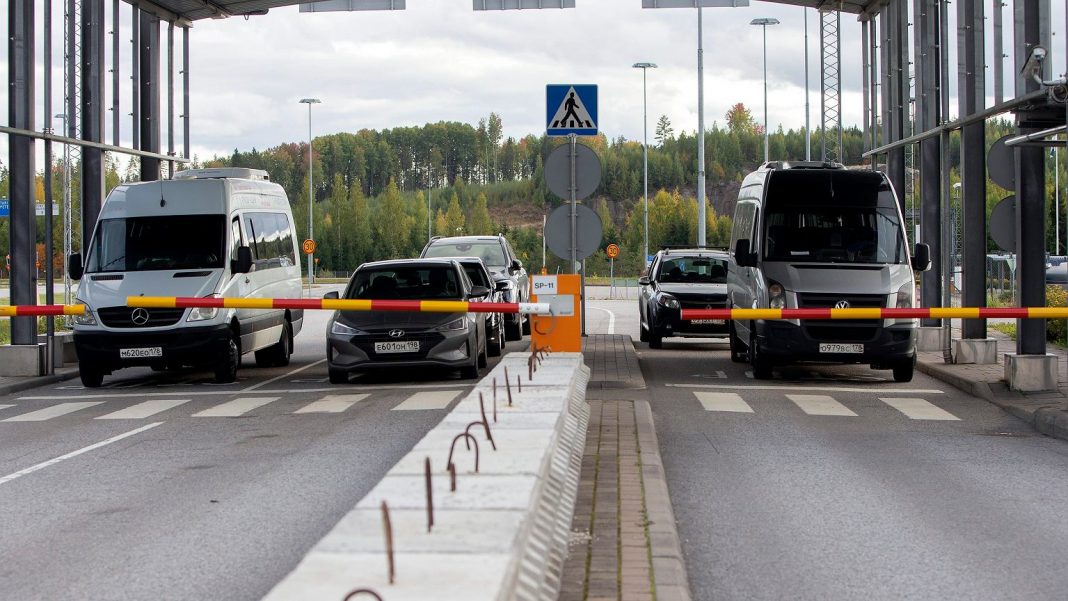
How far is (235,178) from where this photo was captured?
64.0 feet

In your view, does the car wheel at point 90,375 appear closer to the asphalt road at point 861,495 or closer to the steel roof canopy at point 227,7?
the asphalt road at point 861,495

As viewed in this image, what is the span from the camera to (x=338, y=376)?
17.3 meters

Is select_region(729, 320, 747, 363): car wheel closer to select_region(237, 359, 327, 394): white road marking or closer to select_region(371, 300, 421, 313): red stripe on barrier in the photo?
select_region(371, 300, 421, 313): red stripe on barrier

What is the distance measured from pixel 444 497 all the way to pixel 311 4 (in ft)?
67.3

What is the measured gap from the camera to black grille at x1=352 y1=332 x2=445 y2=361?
54.5 ft

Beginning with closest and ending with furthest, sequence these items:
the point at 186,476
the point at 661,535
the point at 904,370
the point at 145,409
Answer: the point at 661,535 → the point at 186,476 → the point at 145,409 → the point at 904,370

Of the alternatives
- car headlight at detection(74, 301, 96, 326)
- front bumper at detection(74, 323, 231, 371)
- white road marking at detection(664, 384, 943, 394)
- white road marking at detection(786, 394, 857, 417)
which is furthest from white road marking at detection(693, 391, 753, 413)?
car headlight at detection(74, 301, 96, 326)

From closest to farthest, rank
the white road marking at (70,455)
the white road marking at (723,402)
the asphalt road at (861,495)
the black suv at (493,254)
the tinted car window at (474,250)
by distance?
1. the asphalt road at (861,495)
2. the white road marking at (70,455)
3. the white road marking at (723,402)
4. the black suv at (493,254)
5. the tinted car window at (474,250)

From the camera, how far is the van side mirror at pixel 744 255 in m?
17.3

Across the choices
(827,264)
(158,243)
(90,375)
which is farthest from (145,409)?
(827,264)

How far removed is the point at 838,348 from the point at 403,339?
5356 mm

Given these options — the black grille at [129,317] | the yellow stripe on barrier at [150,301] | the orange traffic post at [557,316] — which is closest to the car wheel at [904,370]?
the orange traffic post at [557,316]

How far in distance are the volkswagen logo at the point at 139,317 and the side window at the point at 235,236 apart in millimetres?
1435

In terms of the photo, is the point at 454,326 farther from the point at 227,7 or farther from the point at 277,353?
the point at 227,7
